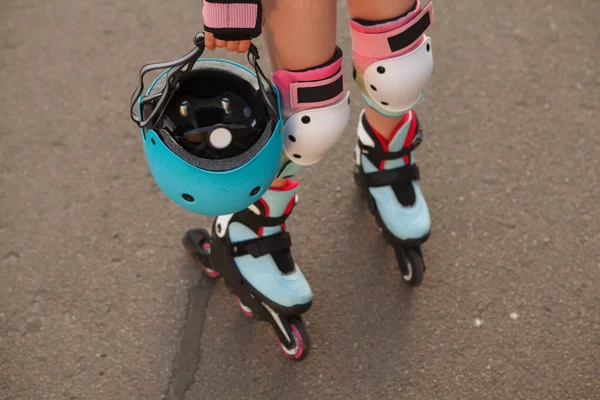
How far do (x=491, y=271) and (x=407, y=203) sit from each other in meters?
0.31

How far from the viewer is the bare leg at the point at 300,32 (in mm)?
1430

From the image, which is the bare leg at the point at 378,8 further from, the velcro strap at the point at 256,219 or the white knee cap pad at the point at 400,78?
the velcro strap at the point at 256,219

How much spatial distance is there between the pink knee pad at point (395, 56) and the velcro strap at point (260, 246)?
44 centimetres

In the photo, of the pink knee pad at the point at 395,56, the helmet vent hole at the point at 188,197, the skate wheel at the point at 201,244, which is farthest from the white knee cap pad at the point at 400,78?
the skate wheel at the point at 201,244

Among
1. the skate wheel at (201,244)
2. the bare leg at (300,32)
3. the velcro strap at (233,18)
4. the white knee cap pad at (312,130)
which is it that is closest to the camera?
the velcro strap at (233,18)

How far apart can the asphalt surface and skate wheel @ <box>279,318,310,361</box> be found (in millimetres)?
35

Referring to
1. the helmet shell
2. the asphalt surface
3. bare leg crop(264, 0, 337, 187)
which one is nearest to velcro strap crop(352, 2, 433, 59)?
bare leg crop(264, 0, 337, 187)

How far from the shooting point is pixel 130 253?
2.07 m

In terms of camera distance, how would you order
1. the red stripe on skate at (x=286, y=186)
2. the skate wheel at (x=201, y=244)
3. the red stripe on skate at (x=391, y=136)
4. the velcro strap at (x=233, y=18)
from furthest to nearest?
the skate wheel at (x=201, y=244)
the red stripe on skate at (x=391, y=136)
the red stripe on skate at (x=286, y=186)
the velcro strap at (x=233, y=18)

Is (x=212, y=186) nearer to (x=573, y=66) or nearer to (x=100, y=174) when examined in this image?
(x=100, y=174)

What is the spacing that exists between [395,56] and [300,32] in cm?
25

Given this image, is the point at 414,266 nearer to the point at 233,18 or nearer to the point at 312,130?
the point at 312,130

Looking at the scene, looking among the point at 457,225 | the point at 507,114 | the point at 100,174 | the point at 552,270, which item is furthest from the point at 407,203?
the point at 100,174

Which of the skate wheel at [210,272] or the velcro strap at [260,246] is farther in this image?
the skate wheel at [210,272]
